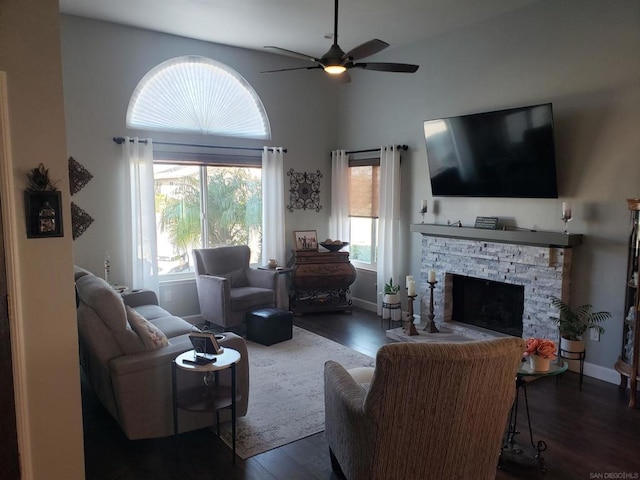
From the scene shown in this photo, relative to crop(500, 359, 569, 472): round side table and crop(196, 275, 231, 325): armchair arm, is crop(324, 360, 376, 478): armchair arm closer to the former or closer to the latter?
crop(500, 359, 569, 472): round side table

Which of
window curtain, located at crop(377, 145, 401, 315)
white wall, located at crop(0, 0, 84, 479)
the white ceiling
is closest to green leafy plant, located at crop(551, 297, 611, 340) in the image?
window curtain, located at crop(377, 145, 401, 315)

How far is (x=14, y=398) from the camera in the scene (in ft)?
7.58

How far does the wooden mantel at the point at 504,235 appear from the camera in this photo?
4172 millimetres

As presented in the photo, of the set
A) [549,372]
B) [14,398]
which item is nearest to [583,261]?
[549,372]

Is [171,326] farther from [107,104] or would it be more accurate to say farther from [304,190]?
[304,190]

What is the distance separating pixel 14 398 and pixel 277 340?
9.73 feet

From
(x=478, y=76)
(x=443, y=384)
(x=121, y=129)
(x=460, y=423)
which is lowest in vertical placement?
(x=460, y=423)

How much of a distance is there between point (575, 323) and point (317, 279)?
3.03 meters

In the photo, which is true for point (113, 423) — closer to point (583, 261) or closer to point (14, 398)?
point (14, 398)

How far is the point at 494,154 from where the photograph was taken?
4.70m

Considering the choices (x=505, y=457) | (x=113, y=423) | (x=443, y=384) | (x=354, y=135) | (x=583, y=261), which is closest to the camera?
(x=443, y=384)

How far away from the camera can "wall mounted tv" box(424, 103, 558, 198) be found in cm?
432

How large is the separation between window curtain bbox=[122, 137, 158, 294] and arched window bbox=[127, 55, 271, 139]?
356mm

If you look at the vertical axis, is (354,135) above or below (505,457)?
above
